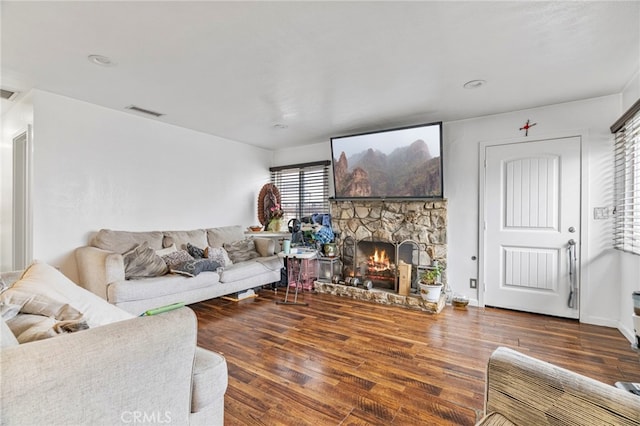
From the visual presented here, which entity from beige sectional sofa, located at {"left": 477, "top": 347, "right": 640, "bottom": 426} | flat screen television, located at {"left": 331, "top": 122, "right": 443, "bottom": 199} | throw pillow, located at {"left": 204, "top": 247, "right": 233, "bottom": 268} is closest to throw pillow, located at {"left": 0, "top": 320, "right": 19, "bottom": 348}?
beige sectional sofa, located at {"left": 477, "top": 347, "right": 640, "bottom": 426}

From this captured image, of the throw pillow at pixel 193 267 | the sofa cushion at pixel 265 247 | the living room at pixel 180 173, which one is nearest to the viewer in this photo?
the living room at pixel 180 173

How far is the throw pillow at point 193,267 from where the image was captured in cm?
327

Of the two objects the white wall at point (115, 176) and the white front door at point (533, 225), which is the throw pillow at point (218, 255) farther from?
the white front door at point (533, 225)

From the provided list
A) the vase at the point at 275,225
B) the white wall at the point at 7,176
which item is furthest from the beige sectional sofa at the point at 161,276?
the white wall at the point at 7,176

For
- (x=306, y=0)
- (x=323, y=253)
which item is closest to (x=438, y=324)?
(x=323, y=253)

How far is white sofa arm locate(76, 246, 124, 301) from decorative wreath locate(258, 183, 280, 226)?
248 cm

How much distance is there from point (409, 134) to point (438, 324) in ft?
7.45

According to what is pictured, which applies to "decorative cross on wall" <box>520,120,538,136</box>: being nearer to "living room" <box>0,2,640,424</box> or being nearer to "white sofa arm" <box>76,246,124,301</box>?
"living room" <box>0,2,640,424</box>

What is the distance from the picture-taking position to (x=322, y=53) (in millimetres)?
2219

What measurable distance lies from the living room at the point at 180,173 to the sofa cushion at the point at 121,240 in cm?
19

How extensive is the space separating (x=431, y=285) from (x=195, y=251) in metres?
2.97

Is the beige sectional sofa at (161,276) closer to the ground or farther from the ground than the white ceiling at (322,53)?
closer to the ground

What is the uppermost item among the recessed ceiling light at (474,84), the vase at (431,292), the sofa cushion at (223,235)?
the recessed ceiling light at (474,84)

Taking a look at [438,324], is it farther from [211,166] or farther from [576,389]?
[211,166]
